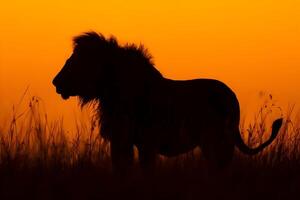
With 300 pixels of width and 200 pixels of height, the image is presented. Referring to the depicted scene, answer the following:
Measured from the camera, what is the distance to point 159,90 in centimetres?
773

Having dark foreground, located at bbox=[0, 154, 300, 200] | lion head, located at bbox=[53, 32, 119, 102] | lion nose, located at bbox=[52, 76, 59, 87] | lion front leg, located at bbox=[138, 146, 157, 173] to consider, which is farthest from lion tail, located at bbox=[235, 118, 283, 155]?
lion nose, located at bbox=[52, 76, 59, 87]

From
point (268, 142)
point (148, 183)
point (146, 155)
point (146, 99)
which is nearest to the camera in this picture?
point (148, 183)

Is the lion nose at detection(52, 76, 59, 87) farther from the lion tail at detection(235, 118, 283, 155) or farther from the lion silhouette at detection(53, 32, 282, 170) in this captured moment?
the lion tail at detection(235, 118, 283, 155)

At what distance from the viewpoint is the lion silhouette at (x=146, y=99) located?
7594 mm

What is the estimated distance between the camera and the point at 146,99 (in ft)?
25.5

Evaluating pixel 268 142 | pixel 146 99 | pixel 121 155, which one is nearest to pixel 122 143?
pixel 121 155

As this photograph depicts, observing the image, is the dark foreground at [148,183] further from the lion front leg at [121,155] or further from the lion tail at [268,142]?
the lion tail at [268,142]

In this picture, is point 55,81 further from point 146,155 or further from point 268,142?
point 268,142

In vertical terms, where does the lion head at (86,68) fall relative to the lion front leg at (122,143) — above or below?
above

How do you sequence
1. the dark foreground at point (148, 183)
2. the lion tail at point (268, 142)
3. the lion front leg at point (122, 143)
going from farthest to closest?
the lion tail at point (268, 142), the lion front leg at point (122, 143), the dark foreground at point (148, 183)

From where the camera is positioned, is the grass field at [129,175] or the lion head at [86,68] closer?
the grass field at [129,175]

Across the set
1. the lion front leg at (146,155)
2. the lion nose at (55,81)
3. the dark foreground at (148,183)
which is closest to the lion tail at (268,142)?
the lion front leg at (146,155)

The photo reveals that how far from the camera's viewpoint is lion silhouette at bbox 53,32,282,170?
7.59 metres

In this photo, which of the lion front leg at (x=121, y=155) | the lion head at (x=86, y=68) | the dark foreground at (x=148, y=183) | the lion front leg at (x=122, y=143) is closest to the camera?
the dark foreground at (x=148, y=183)
